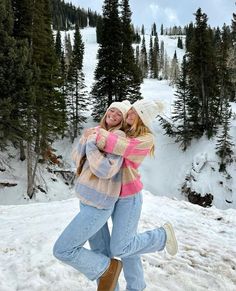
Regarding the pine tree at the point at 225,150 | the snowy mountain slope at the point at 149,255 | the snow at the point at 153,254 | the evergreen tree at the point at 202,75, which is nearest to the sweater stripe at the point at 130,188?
the snow at the point at 153,254

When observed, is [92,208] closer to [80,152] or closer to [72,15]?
[80,152]

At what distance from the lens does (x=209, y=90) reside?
3098cm

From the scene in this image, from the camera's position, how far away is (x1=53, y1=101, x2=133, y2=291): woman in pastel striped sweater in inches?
134

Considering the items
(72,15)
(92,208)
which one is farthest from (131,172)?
(72,15)

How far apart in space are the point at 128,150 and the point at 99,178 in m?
0.40

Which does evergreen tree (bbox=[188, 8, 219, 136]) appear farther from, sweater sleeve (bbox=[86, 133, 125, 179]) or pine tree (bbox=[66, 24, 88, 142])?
sweater sleeve (bbox=[86, 133, 125, 179])

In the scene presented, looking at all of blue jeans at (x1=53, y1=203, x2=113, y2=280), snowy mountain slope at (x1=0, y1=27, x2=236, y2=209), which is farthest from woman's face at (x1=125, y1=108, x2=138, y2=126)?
snowy mountain slope at (x1=0, y1=27, x2=236, y2=209)

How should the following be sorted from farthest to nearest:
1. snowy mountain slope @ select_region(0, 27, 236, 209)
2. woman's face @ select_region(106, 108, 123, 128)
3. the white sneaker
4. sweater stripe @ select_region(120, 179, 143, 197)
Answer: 1. snowy mountain slope @ select_region(0, 27, 236, 209)
2. the white sneaker
3. woman's face @ select_region(106, 108, 123, 128)
4. sweater stripe @ select_region(120, 179, 143, 197)

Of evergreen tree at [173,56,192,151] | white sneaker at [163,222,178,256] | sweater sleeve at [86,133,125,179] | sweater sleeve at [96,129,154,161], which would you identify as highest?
sweater sleeve at [96,129,154,161]

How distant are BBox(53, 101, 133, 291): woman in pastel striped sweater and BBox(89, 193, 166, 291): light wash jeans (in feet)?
0.49

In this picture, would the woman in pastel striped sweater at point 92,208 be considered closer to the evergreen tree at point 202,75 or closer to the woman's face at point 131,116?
the woman's face at point 131,116

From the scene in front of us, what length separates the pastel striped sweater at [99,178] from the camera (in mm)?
3414

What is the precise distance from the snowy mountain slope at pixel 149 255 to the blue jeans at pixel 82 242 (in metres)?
0.93

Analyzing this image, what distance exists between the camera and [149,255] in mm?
5551
